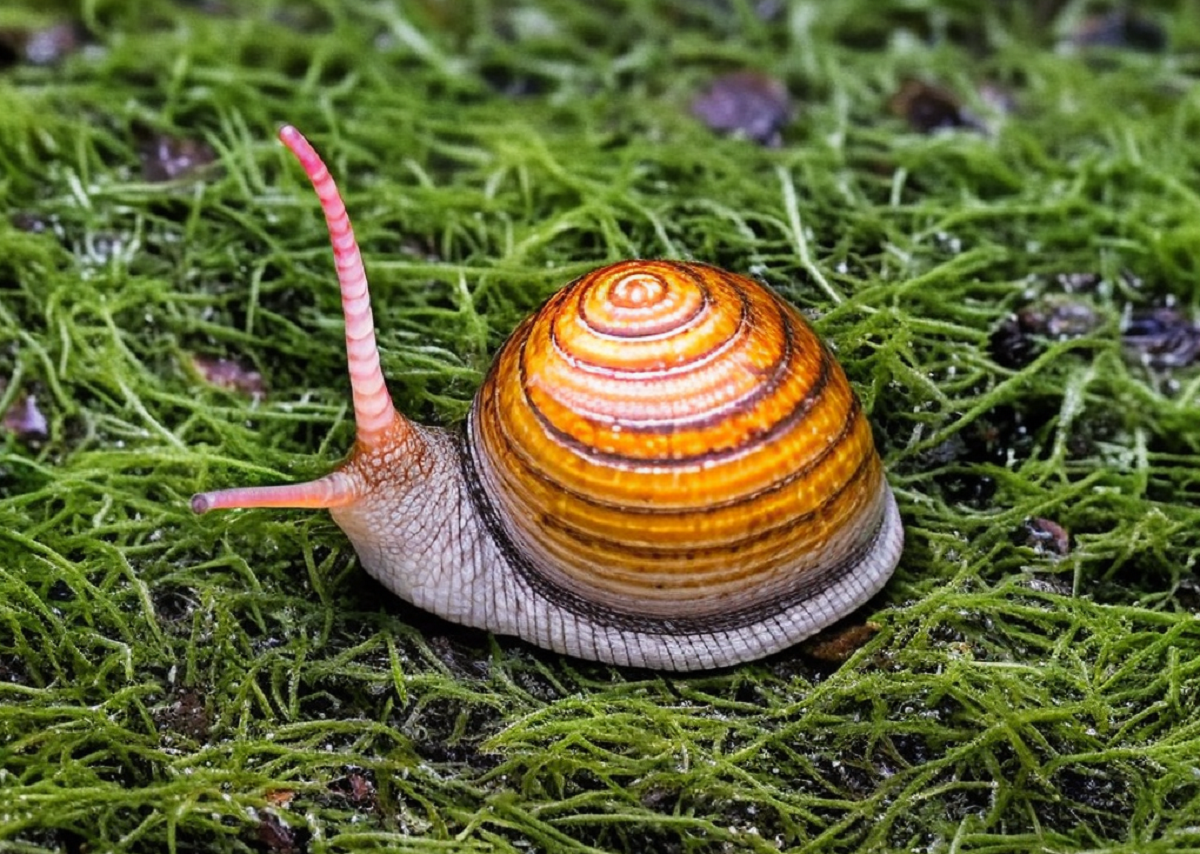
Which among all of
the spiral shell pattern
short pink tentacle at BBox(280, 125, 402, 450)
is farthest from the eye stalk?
the spiral shell pattern

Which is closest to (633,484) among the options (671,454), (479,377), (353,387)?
(671,454)

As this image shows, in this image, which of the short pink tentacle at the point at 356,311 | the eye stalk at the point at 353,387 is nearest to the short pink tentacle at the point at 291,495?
the eye stalk at the point at 353,387

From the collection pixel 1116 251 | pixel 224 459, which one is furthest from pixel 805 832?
pixel 1116 251

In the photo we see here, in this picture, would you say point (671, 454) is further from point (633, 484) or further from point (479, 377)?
point (479, 377)

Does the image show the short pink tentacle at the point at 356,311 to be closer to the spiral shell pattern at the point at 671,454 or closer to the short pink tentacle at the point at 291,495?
the short pink tentacle at the point at 291,495

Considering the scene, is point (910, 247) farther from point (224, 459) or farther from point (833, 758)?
point (224, 459)

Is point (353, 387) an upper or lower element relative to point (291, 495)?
upper
